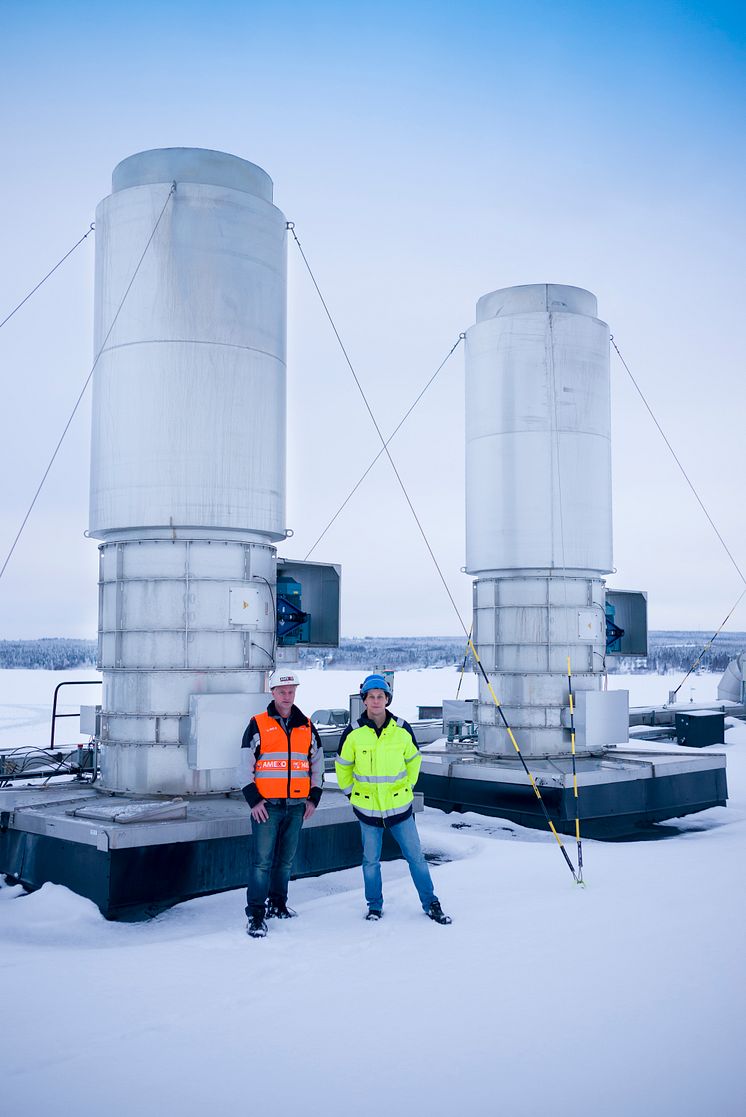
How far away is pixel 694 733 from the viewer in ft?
71.4

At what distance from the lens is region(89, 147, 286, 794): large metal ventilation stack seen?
426 inches

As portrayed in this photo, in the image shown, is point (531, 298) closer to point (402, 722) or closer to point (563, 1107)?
point (402, 722)

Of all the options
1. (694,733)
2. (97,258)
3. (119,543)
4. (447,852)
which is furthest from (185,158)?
(694,733)

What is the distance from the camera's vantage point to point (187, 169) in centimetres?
1145

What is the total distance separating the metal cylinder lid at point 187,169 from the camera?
11469 mm

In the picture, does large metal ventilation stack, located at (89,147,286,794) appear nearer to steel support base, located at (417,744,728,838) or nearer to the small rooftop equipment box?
steel support base, located at (417,744,728,838)

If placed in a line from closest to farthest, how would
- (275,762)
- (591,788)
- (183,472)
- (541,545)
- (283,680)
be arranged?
(275,762) < (283,680) < (183,472) < (591,788) < (541,545)

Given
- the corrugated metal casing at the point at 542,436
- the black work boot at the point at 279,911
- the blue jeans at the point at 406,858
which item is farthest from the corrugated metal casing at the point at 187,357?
the corrugated metal casing at the point at 542,436

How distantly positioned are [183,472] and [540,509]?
7.10 meters

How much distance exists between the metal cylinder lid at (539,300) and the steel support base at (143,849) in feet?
31.9

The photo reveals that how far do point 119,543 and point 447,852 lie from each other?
18.9 ft

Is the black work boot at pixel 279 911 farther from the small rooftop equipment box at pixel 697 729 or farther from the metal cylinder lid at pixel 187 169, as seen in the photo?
the small rooftop equipment box at pixel 697 729

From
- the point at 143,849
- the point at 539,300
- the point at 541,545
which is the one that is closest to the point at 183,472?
the point at 143,849

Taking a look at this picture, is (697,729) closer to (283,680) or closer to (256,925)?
(283,680)
